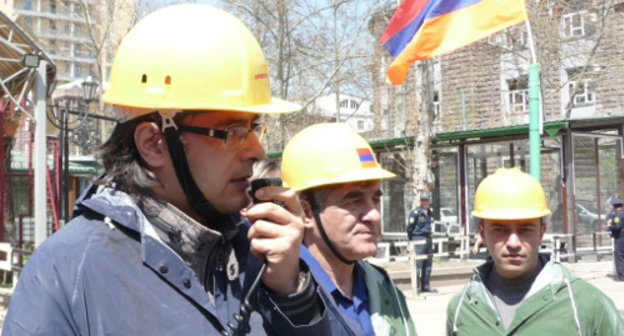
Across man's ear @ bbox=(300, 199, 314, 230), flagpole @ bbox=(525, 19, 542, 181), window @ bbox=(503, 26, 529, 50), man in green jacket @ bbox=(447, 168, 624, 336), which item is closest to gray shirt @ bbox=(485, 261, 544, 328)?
man in green jacket @ bbox=(447, 168, 624, 336)

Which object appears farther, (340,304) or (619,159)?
(619,159)

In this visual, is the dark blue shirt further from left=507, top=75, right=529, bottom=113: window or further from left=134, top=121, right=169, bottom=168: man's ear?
left=507, top=75, right=529, bottom=113: window

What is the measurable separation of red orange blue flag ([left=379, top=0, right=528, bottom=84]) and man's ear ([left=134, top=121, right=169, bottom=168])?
231 inches

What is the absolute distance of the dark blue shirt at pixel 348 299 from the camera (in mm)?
2990

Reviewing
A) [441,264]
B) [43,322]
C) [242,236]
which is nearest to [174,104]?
[242,236]

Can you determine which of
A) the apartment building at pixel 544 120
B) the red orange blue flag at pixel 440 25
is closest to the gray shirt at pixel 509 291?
the red orange blue flag at pixel 440 25

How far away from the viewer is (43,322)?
1.49 m

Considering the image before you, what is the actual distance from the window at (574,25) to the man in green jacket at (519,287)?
2258 centimetres

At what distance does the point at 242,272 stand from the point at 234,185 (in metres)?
0.23

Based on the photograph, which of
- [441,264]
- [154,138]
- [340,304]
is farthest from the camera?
[441,264]

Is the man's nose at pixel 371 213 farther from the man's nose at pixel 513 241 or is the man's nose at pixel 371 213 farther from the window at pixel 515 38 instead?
the window at pixel 515 38

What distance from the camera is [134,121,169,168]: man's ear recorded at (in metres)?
1.84

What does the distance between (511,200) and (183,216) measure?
249cm

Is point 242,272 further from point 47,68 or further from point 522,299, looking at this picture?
point 47,68
